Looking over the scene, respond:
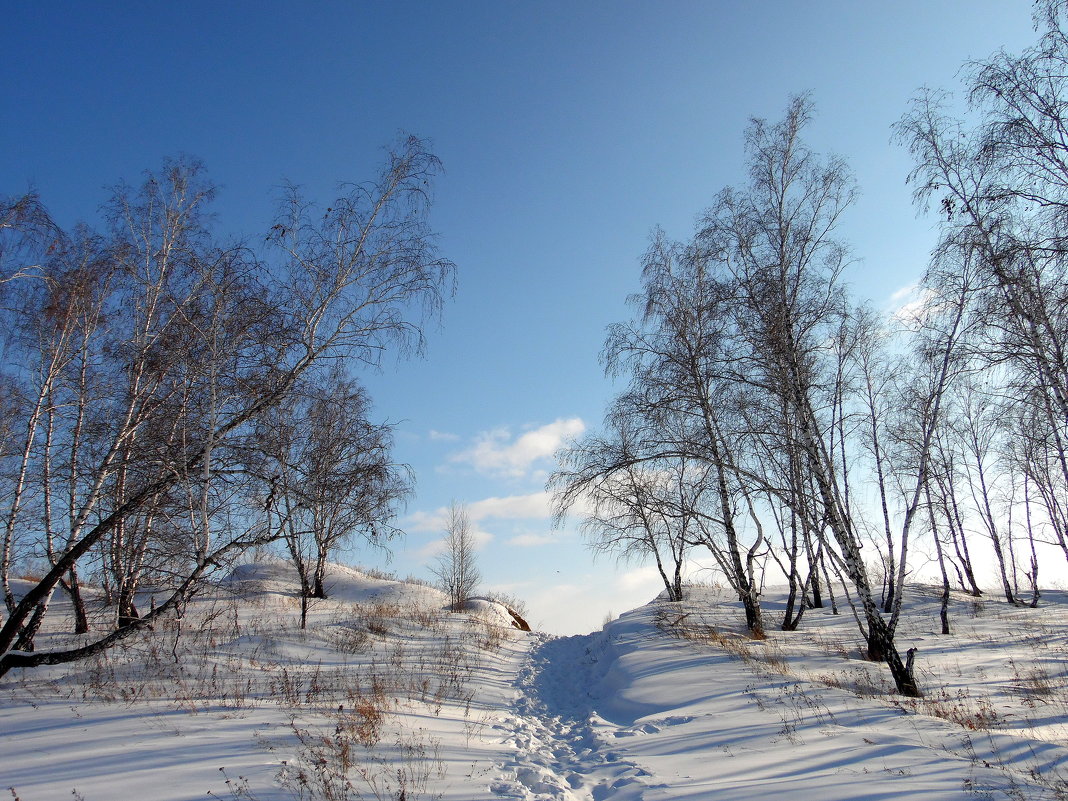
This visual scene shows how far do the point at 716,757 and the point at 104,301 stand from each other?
1239 cm

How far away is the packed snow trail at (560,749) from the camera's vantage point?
16.1 feet

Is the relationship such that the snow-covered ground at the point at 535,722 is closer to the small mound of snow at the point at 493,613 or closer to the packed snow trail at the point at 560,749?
the packed snow trail at the point at 560,749

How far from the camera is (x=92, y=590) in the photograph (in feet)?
58.0

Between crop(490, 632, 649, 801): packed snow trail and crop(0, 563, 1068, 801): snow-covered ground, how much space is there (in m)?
0.04

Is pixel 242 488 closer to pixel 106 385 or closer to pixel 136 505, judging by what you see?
pixel 136 505

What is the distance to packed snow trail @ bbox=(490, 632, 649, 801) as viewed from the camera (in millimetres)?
4895

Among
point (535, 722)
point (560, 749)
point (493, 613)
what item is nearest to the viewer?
point (560, 749)

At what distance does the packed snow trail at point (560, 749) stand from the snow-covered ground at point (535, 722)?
38 millimetres

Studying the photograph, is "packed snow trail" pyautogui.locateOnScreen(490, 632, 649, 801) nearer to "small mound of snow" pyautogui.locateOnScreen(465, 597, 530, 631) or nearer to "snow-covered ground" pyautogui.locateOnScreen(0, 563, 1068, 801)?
"snow-covered ground" pyautogui.locateOnScreen(0, 563, 1068, 801)

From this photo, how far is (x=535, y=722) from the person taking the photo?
7.94 meters

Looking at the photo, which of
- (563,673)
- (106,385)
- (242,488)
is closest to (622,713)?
(563,673)

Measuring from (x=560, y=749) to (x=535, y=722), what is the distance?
159 centimetres

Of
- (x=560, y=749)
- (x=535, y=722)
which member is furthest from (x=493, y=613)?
(x=560, y=749)

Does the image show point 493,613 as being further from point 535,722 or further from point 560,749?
point 560,749
